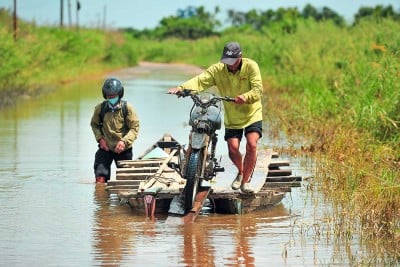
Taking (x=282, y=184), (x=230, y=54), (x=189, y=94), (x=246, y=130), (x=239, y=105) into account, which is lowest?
(x=282, y=184)

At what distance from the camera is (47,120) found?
75.4 ft

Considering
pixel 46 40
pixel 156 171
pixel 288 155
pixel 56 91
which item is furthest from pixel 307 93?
pixel 46 40

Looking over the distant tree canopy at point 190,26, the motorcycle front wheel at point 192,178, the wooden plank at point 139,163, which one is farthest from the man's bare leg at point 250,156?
the distant tree canopy at point 190,26

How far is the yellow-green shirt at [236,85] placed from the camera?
10.7 m

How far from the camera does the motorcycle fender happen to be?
400 inches

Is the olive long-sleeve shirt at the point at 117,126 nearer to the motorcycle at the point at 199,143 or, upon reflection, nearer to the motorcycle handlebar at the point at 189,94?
the motorcycle at the point at 199,143

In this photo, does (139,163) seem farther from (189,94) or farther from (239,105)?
(189,94)

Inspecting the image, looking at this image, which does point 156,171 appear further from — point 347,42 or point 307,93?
point 347,42

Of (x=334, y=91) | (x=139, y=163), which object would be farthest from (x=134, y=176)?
(x=334, y=91)

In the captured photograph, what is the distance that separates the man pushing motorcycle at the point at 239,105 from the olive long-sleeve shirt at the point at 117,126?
180 centimetres

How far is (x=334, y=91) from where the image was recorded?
20.8m

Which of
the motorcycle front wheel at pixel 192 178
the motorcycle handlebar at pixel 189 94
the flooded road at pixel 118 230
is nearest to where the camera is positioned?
the flooded road at pixel 118 230

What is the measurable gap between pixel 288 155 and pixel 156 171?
14.4 feet

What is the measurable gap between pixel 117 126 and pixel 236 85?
216 cm
